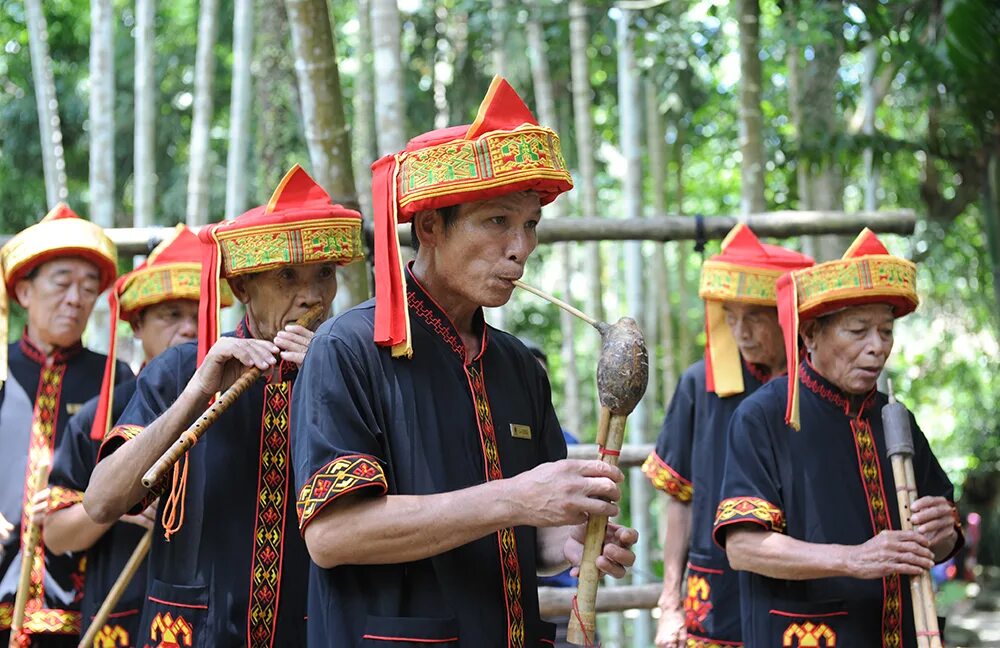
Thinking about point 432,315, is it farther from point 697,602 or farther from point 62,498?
point 697,602

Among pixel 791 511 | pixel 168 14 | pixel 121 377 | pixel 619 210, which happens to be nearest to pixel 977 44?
pixel 791 511

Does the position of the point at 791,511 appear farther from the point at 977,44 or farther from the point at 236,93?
the point at 236,93

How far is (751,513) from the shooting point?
410cm

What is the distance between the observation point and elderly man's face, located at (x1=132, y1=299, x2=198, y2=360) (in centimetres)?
480

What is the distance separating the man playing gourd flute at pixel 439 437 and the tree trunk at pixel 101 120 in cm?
794

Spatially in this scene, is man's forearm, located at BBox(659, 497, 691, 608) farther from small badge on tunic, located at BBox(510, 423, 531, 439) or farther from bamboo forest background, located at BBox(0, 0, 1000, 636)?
small badge on tunic, located at BBox(510, 423, 531, 439)

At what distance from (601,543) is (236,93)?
31.2ft

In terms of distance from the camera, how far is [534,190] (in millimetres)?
2855

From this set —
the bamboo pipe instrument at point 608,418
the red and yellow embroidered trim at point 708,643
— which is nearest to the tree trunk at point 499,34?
the red and yellow embroidered trim at point 708,643

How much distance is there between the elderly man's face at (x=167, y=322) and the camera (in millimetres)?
4801

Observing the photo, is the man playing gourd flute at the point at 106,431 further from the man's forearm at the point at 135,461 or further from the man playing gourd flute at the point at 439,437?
the man playing gourd flute at the point at 439,437

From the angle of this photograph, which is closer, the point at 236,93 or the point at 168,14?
the point at 236,93

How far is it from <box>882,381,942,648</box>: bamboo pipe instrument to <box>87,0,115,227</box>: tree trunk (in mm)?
7749

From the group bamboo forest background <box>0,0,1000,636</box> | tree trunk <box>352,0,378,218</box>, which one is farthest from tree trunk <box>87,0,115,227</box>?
tree trunk <box>352,0,378,218</box>
